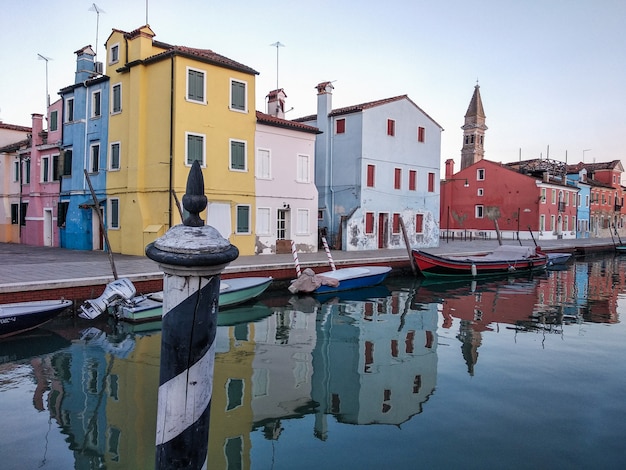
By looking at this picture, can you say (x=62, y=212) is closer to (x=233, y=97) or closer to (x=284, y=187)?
(x=233, y=97)

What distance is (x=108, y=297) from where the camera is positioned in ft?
41.3

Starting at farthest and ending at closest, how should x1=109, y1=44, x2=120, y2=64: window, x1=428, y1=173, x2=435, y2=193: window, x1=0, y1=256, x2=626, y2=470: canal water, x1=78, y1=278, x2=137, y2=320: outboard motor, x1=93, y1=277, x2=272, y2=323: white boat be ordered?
x1=428, y1=173, x2=435, y2=193: window → x1=109, y1=44, x2=120, y2=64: window → x1=93, y1=277, x2=272, y2=323: white boat → x1=78, y1=278, x2=137, y2=320: outboard motor → x1=0, y1=256, x2=626, y2=470: canal water

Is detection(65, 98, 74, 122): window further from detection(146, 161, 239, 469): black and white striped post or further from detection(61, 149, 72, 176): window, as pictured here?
detection(146, 161, 239, 469): black and white striped post

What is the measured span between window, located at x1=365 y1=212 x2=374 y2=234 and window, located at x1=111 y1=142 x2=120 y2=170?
13.5 m

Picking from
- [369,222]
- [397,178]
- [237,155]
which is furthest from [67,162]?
[397,178]

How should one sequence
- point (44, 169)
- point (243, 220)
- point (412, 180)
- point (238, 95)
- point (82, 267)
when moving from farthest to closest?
point (412, 180) < point (44, 169) < point (243, 220) < point (238, 95) < point (82, 267)

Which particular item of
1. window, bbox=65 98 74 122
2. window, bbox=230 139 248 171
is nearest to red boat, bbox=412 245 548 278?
window, bbox=230 139 248 171

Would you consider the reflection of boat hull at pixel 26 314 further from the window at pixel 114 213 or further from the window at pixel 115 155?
the window at pixel 115 155

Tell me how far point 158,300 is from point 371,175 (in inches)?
709

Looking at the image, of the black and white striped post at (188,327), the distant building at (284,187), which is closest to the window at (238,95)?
the distant building at (284,187)

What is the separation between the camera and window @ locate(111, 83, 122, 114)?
2289 centimetres

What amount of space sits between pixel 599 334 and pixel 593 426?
6930mm

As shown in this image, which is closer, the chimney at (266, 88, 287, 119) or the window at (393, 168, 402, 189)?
the chimney at (266, 88, 287, 119)

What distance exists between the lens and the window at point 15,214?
1169 inches
